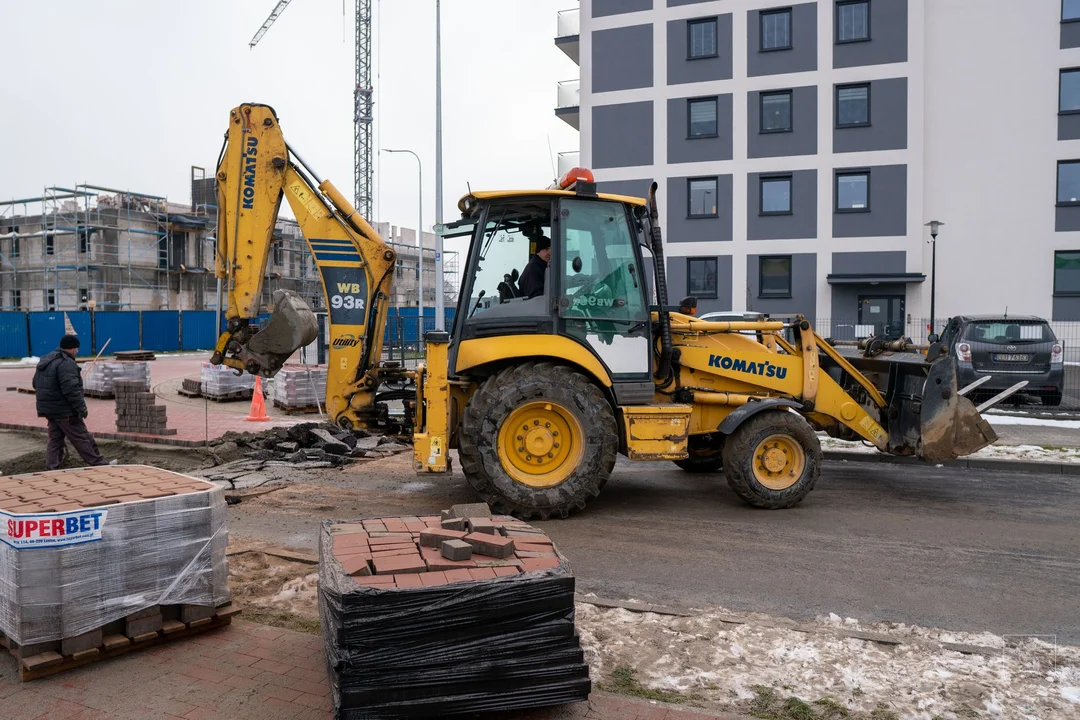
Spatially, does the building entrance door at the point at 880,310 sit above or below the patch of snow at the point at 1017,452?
above

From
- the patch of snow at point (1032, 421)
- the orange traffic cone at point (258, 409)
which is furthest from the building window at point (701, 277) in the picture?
the orange traffic cone at point (258, 409)

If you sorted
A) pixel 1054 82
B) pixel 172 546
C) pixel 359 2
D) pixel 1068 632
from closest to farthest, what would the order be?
pixel 172 546
pixel 1068 632
pixel 1054 82
pixel 359 2

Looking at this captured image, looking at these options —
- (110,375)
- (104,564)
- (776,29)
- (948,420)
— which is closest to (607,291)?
(948,420)

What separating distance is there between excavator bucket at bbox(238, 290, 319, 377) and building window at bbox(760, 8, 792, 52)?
27.0m

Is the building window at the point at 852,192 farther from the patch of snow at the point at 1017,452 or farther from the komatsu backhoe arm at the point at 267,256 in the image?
the komatsu backhoe arm at the point at 267,256

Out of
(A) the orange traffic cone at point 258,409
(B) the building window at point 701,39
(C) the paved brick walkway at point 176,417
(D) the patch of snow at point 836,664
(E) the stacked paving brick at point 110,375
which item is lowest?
(D) the patch of snow at point 836,664

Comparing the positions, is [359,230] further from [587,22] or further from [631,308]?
[587,22]

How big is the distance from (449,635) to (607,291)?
4.61 m

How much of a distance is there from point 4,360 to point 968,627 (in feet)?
121

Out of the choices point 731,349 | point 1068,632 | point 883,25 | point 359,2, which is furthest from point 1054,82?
point 359,2

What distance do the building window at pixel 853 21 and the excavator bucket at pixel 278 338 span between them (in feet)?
90.0

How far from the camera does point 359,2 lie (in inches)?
2313

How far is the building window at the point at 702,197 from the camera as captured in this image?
31594 mm

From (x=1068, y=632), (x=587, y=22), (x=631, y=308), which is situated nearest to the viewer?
(x=1068, y=632)
